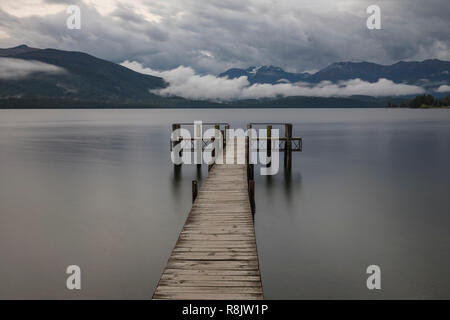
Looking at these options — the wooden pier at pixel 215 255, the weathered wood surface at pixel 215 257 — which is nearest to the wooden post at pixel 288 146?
the wooden pier at pixel 215 255

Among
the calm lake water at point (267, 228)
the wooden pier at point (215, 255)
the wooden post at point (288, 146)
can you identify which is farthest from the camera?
the wooden post at point (288, 146)

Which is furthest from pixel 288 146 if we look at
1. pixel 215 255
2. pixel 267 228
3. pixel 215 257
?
pixel 215 257

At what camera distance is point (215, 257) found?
806 cm

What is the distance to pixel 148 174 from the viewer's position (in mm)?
27375

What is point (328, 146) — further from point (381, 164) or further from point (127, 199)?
point (127, 199)

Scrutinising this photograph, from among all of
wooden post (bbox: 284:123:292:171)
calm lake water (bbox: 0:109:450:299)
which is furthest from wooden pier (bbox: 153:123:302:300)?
wooden post (bbox: 284:123:292:171)

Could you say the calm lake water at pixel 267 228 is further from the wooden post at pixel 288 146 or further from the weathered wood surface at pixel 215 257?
the weathered wood surface at pixel 215 257

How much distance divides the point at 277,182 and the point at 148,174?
9671 mm

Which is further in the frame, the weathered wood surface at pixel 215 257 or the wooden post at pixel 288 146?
the wooden post at pixel 288 146

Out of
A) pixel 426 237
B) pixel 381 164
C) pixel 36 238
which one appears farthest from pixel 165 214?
pixel 381 164

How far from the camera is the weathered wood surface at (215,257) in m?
6.72

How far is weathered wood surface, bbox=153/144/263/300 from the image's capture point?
265 inches
